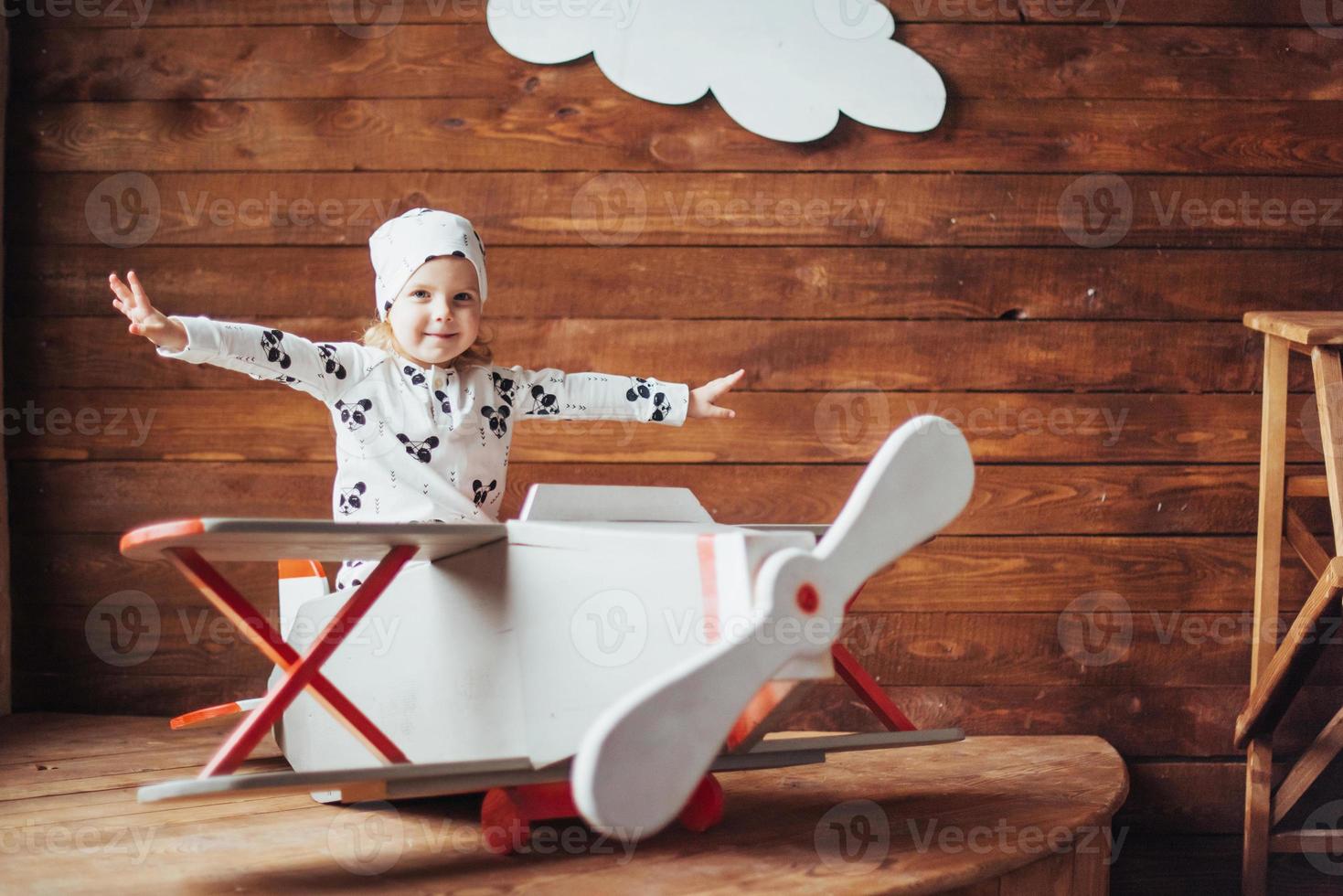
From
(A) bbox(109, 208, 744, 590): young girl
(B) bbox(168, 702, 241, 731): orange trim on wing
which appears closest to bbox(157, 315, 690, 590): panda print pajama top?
(A) bbox(109, 208, 744, 590): young girl

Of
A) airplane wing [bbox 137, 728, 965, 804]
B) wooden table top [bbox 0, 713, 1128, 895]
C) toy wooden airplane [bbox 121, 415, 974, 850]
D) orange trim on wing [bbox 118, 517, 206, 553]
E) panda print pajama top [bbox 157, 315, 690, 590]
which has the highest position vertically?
panda print pajama top [bbox 157, 315, 690, 590]

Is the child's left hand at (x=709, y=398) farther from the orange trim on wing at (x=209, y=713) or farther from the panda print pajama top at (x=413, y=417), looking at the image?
the orange trim on wing at (x=209, y=713)

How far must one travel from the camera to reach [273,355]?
121cm

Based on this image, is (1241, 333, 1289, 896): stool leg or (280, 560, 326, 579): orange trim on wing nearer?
(280, 560, 326, 579): orange trim on wing

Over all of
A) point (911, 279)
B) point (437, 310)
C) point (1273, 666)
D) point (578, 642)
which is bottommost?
point (1273, 666)

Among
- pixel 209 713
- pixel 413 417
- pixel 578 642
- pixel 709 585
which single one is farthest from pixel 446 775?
pixel 209 713

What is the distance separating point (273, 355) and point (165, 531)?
0.37m

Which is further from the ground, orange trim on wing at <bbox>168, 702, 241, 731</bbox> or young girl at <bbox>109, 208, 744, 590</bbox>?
young girl at <bbox>109, 208, 744, 590</bbox>

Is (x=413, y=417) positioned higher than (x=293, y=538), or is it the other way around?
(x=413, y=417)

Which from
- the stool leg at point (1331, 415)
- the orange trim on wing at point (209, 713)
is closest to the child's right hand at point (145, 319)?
the orange trim on wing at point (209, 713)

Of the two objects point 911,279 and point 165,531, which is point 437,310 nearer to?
point 165,531

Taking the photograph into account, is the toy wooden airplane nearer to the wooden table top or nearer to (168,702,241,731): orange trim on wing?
the wooden table top

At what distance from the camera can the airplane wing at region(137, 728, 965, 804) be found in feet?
2.76

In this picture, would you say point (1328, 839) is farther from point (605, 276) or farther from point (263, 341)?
point (263, 341)
